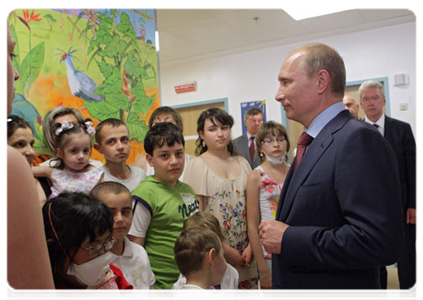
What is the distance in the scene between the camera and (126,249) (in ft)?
5.39

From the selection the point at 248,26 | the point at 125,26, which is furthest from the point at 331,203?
the point at 248,26

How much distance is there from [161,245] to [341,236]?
97 centimetres

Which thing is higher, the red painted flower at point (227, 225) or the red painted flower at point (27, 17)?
the red painted flower at point (27, 17)

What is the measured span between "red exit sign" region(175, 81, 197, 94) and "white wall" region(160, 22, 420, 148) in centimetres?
8

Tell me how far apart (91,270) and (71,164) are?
3.02ft

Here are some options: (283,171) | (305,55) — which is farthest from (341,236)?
(283,171)

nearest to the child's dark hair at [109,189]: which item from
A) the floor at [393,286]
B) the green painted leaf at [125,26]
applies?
the green painted leaf at [125,26]

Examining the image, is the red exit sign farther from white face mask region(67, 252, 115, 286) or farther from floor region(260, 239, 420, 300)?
white face mask region(67, 252, 115, 286)

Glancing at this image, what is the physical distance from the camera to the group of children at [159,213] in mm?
1177

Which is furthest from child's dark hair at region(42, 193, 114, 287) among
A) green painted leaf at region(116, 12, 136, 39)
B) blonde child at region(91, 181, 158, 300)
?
green painted leaf at region(116, 12, 136, 39)

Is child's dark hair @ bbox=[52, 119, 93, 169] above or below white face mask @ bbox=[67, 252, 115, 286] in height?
above

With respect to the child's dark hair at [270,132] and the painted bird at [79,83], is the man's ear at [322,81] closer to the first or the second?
the child's dark hair at [270,132]

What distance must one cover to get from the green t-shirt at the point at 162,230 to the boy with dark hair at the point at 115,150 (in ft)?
1.00

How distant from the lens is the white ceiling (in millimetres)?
5020
